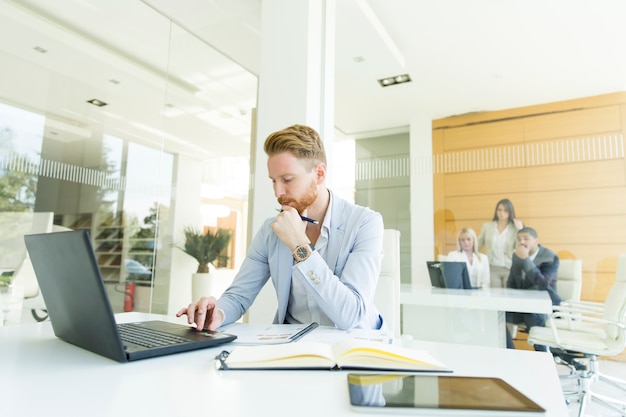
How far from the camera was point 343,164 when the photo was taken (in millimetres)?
2879

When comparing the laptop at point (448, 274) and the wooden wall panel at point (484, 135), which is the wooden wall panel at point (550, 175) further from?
the laptop at point (448, 274)

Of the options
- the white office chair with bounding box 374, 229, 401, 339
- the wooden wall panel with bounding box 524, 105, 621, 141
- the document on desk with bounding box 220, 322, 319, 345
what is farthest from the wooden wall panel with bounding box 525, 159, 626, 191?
the document on desk with bounding box 220, 322, 319, 345

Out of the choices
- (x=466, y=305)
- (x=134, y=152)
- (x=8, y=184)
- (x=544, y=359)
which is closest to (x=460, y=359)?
(x=544, y=359)

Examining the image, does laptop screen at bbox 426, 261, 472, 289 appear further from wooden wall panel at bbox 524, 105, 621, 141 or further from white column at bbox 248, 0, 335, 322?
white column at bbox 248, 0, 335, 322

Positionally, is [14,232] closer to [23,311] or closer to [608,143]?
[23,311]

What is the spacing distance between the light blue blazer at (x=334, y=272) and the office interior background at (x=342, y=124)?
54.0 inches

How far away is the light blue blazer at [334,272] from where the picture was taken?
44.7 inches

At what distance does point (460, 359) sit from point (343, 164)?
7.03 ft

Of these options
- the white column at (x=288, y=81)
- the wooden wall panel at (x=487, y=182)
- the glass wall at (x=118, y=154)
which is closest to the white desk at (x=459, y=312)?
the wooden wall panel at (x=487, y=182)

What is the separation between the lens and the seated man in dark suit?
8.66 ft

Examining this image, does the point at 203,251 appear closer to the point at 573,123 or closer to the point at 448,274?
the point at 448,274

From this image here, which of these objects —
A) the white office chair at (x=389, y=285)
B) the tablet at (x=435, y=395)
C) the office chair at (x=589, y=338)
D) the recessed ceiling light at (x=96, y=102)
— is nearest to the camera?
the tablet at (x=435, y=395)

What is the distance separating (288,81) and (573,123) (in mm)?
1741

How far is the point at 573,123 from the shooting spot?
2.54 metres
